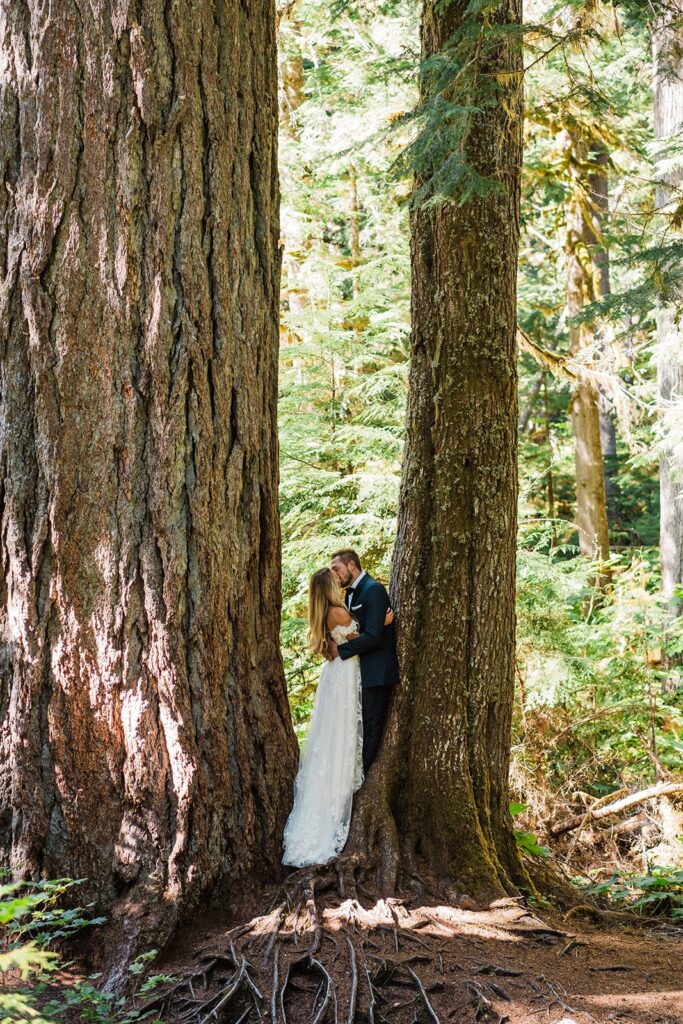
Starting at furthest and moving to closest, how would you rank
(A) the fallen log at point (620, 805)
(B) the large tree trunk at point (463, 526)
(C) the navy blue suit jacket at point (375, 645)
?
(A) the fallen log at point (620, 805), (C) the navy blue suit jacket at point (375, 645), (B) the large tree trunk at point (463, 526)

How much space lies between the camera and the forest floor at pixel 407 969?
12.4ft

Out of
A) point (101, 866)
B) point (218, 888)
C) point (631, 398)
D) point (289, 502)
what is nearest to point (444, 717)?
point (218, 888)

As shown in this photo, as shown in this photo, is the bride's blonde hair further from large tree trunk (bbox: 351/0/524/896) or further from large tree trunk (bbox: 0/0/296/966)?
large tree trunk (bbox: 0/0/296/966)

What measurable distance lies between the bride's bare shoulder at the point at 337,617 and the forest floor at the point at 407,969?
186cm

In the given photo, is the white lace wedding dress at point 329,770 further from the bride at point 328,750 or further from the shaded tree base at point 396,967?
the shaded tree base at point 396,967

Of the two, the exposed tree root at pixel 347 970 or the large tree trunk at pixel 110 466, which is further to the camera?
the large tree trunk at pixel 110 466

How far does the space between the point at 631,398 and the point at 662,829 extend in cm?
548

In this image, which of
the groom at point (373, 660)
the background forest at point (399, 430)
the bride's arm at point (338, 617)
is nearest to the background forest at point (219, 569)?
the groom at point (373, 660)

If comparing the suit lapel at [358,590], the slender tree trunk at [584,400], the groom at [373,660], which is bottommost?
the groom at [373,660]

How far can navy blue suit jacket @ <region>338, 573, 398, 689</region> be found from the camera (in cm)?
566

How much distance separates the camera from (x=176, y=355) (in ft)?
14.6

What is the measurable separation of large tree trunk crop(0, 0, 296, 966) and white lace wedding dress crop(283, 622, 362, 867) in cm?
60

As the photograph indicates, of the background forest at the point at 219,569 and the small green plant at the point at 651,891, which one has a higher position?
the background forest at the point at 219,569

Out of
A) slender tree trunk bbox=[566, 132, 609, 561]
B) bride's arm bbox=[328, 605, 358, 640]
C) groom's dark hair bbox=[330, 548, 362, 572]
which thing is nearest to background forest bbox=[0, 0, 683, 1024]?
bride's arm bbox=[328, 605, 358, 640]
